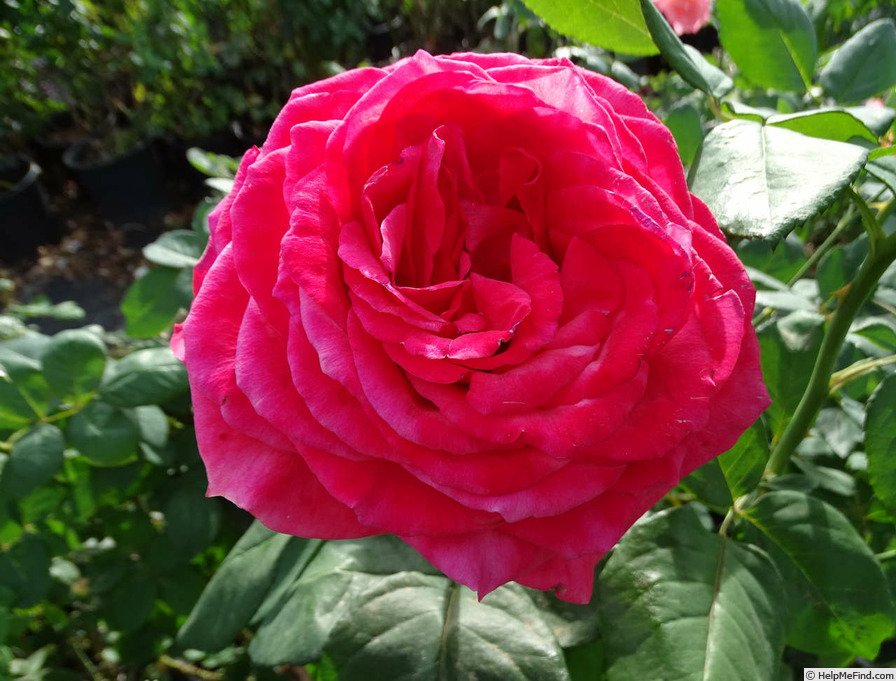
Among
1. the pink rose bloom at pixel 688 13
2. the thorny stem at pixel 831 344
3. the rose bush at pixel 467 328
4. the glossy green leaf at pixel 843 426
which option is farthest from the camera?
the pink rose bloom at pixel 688 13

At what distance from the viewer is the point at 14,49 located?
2.74 m

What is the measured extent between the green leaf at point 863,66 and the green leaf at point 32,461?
0.72m

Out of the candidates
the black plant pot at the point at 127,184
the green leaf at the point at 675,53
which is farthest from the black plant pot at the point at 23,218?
the green leaf at the point at 675,53

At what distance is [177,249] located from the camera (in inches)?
29.1

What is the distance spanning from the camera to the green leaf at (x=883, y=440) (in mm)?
441

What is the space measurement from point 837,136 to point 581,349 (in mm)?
211

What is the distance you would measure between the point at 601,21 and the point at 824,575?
0.43 metres

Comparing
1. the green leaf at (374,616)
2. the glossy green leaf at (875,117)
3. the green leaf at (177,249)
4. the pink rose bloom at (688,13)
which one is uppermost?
the glossy green leaf at (875,117)

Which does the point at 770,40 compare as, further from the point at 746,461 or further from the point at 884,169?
the point at 746,461

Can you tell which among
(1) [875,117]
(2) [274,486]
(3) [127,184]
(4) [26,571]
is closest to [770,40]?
(1) [875,117]

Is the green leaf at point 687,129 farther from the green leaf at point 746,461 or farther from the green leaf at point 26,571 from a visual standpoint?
the green leaf at point 26,571

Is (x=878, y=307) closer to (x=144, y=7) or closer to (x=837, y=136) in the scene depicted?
(x=837, y=136)

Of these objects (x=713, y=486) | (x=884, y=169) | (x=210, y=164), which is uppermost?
(x=884, y=169)

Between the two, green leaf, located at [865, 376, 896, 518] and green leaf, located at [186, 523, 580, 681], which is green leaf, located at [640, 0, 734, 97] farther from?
green leaf, located at [186, 523, 580, 681]
